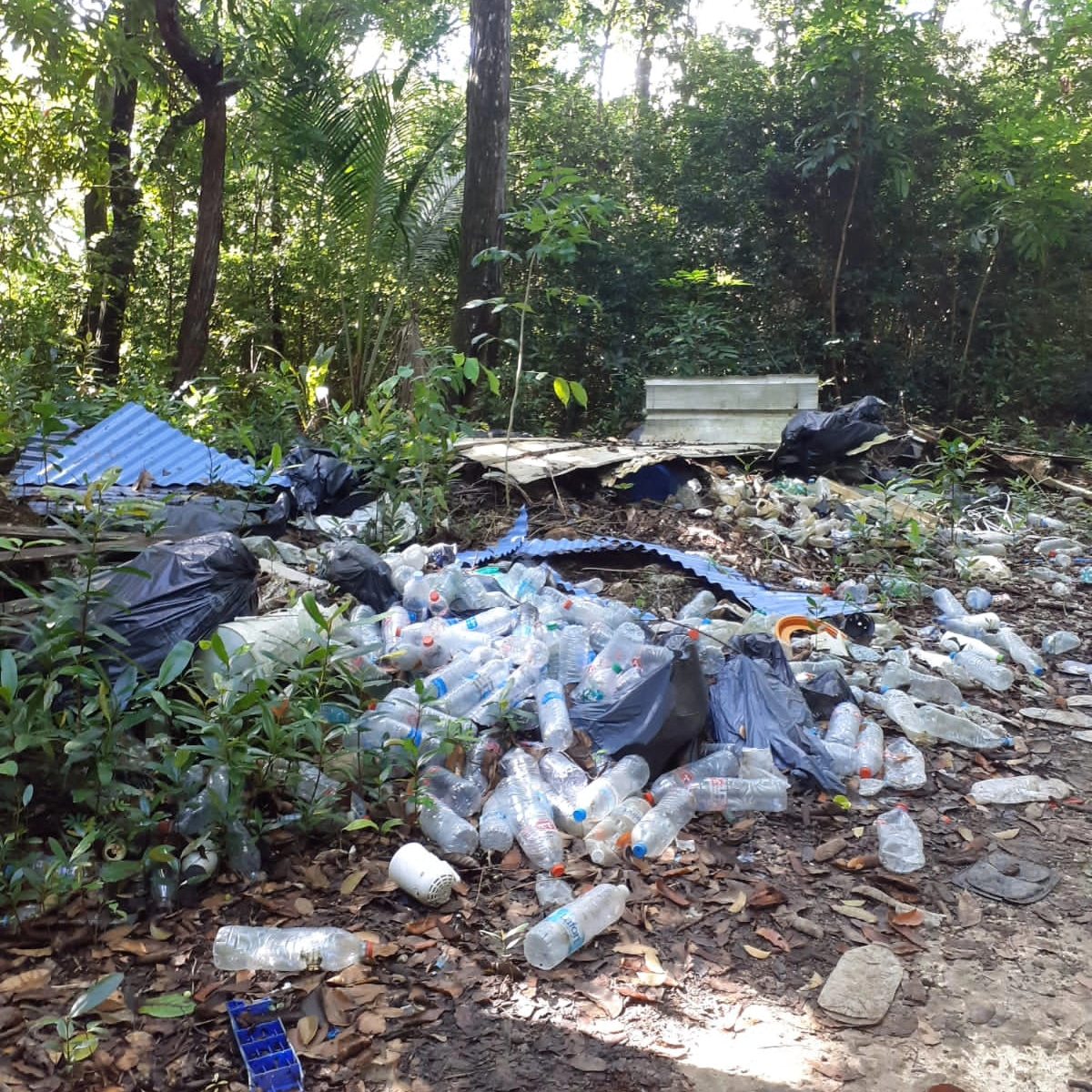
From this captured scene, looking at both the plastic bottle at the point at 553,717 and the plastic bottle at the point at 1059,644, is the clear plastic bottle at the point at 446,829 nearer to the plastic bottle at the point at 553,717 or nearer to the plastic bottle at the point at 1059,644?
the plastic bottle at the point at 553,717

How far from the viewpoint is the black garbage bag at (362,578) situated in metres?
3.84

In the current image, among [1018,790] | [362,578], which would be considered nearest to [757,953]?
[1018,790]

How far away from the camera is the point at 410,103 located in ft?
27.8

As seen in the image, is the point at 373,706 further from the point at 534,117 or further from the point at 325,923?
the point at 534,117

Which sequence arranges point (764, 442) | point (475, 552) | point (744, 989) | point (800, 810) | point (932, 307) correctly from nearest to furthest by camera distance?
1. point (744, 989)
2. point (800, 810)
3. point (475, 552)
4. point (764, 442)
5. point (932, 307)

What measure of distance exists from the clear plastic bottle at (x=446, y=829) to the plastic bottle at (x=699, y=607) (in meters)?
1.73

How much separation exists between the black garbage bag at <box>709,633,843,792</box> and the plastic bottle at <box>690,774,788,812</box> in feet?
0.56

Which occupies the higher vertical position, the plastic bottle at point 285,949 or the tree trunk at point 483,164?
the tree trunk at point 483,164

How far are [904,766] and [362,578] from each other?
2.13 m

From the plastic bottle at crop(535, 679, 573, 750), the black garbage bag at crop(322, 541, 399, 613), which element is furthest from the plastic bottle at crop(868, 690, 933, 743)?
the black garbage bag at crop(322, 541, 399, 613)

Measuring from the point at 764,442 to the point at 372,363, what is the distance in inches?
143

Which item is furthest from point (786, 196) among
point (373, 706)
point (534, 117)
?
point (373, 706)

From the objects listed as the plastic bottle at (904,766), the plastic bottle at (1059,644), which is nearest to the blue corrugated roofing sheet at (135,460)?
the plastic bottle at (904,766)

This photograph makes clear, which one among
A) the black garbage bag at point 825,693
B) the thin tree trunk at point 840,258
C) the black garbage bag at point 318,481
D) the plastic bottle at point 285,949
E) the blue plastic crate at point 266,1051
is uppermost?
the thin tree trunk at point 840,258
